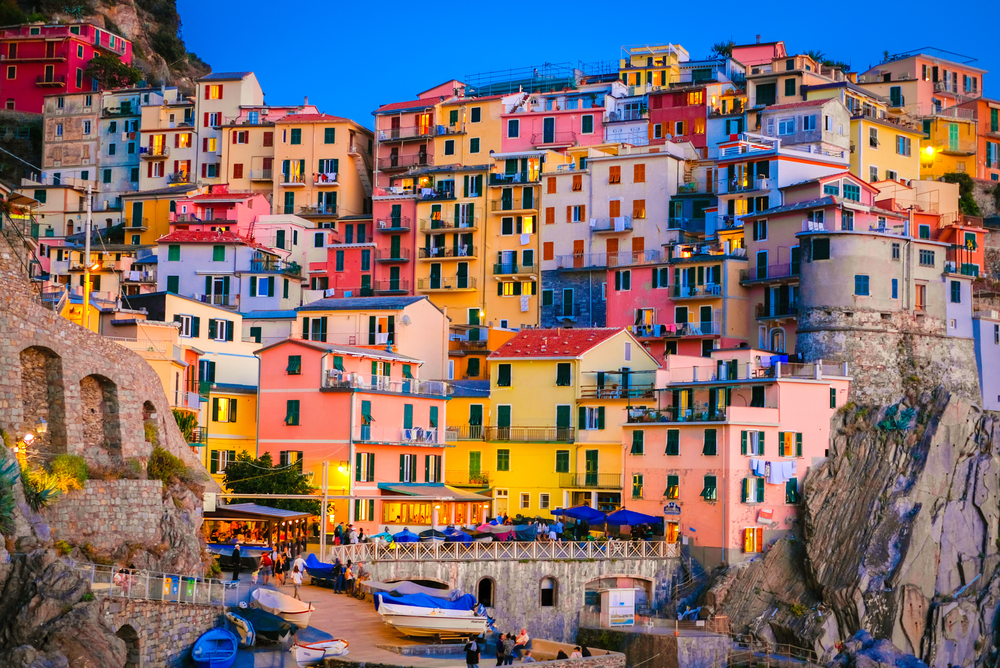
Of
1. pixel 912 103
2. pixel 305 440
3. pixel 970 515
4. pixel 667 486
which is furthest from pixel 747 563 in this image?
pixel 912 103

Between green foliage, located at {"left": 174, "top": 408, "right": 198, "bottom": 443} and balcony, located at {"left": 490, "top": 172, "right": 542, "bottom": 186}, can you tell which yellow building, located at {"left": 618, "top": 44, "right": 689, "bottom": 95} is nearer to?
balcony, located at {"left": 490, "top": 172, "right": 542, "bottom": 186}

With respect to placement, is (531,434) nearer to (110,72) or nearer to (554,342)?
(554,342)

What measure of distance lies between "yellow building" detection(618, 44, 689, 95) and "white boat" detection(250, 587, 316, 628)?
6445cm

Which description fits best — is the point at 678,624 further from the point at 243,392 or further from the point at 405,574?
the point at 243,392

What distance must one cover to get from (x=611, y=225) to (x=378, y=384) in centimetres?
2369

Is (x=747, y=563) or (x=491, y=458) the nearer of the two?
(x=747, y=563)

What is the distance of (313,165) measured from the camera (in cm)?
9612

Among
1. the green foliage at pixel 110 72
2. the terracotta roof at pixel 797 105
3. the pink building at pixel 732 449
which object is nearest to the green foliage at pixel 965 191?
the terracotta roof at pixel 797 105

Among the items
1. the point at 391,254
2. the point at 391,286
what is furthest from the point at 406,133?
the point at 391,286

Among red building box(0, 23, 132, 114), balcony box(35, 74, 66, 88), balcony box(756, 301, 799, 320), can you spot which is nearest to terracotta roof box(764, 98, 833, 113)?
balcony box(756, 301, 799, 320)

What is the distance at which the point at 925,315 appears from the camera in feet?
223

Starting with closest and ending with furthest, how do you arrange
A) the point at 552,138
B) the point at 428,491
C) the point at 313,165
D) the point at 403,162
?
the point at 428,491, the point at 552,138, the point at 403,162, the point at 313,165

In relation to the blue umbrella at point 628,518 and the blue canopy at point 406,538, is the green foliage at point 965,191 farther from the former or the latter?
the blue canopy at point 406,538

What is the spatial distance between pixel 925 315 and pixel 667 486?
1783 cm
